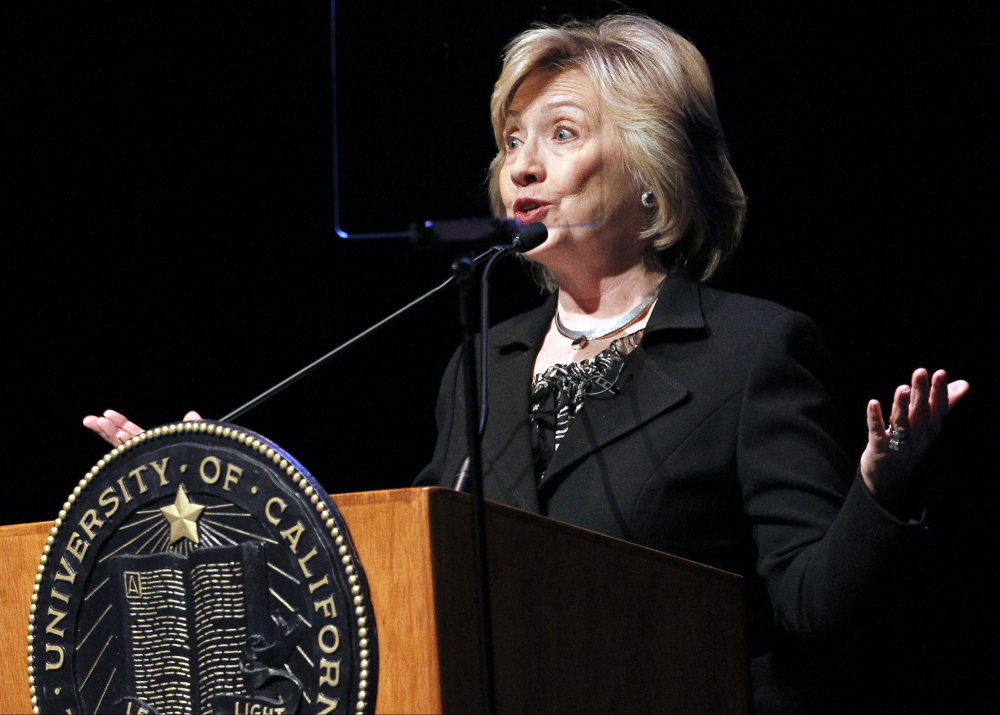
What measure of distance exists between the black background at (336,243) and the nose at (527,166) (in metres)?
0.22

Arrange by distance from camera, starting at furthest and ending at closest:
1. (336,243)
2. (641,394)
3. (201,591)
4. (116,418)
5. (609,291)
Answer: (336,243)
(609,291)
(641,394)
(116,418)
(201,591)

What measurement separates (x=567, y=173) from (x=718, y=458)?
58 centimetres

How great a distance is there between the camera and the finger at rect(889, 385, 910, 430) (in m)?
1.44

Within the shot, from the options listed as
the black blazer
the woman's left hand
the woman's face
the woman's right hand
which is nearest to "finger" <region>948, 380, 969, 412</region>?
the woman's left hand

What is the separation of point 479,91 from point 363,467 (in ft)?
5.45

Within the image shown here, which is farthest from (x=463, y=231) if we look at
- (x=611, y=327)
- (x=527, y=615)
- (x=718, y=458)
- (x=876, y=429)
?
(x=611, y=327)

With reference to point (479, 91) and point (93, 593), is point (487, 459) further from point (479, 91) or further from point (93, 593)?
point (93, 593)

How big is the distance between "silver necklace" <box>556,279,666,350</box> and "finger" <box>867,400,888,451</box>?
755 millimetres

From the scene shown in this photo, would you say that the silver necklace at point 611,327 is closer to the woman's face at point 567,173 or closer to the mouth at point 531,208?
the woman's face at point 567,173

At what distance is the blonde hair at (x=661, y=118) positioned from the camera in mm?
2191

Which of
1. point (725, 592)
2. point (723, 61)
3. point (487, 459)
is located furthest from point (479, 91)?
point (723, 61)

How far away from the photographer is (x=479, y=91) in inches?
70.1

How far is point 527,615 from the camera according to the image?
1.31m

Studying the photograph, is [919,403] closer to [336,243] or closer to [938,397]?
[938,397]
